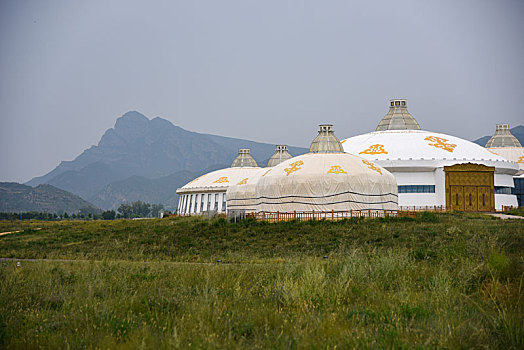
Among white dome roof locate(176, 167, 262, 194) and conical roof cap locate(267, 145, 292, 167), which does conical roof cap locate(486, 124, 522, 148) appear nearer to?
conical roof cap locate(267, 145, 292, 167)

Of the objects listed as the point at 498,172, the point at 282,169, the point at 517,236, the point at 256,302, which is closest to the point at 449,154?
the point at 498,172

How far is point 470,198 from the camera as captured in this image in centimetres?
4684

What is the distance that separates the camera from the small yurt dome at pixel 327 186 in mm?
34906

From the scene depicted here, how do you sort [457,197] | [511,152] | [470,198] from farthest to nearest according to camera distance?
[511,152] < [470,198] < [457,197]

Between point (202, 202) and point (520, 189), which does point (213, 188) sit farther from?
point (520, 189)

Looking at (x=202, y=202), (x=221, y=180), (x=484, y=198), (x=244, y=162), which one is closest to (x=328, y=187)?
(x=484, y=198)

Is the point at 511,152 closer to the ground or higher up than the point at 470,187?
higher up

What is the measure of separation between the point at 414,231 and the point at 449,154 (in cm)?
2570

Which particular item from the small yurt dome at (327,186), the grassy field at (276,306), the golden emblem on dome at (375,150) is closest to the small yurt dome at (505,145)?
the golden emblem on dome at (375,150)

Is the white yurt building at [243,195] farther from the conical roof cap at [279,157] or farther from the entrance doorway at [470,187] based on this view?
the entrance doorway at [470,187]

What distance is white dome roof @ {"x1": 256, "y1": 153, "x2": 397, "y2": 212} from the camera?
34.9 metres

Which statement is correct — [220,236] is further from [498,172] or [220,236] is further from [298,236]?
[498,172]

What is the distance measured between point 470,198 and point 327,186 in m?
17.6

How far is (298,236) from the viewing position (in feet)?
86.7
